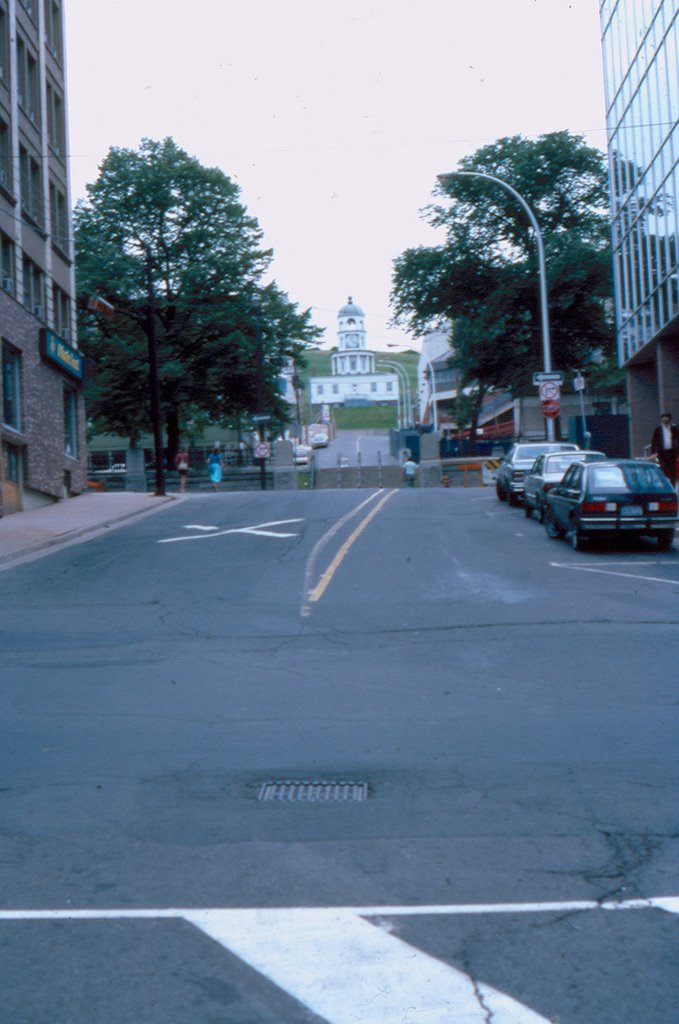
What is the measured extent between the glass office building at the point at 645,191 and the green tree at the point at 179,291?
57.0ft

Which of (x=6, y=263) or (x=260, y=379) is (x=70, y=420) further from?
(x=260, y=379)

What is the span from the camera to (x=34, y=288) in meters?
34.9

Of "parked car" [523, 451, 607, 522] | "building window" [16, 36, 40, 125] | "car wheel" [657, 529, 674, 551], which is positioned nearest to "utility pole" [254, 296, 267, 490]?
"building window" [16, 36, 40, 125]

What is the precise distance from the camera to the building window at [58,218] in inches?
1464

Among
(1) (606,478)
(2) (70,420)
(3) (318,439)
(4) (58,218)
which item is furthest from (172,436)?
(3) (318,439)

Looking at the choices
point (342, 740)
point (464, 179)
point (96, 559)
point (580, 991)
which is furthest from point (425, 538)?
point (464, 179)

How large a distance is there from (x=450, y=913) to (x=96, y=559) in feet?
51.3

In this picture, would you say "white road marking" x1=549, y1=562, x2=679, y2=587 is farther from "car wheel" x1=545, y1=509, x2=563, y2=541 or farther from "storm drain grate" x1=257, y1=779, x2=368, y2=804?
"storm drain grate" x1=257, y1=779, x2=368, y2=804

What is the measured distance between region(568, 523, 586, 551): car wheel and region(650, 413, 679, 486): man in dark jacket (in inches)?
187

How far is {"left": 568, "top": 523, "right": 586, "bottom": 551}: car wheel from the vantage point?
19.6 metres

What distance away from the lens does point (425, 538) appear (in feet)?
71.2

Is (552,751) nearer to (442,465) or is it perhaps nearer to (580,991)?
(580,991)

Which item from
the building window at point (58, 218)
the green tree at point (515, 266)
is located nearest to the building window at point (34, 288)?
the building window at point (58, 218)

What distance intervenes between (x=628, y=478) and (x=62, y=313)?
2455 cm
